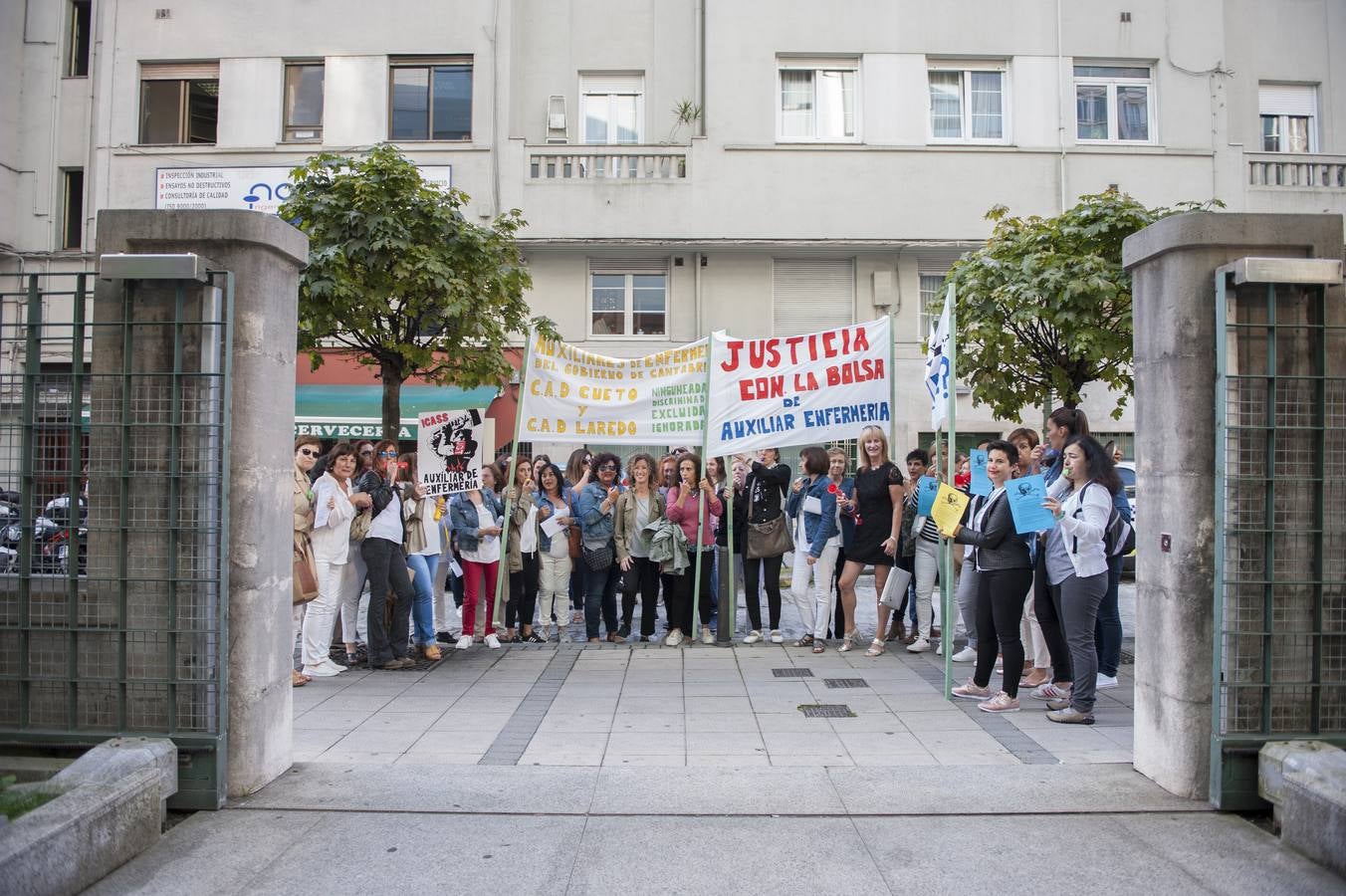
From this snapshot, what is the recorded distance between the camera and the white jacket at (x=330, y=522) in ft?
27.2

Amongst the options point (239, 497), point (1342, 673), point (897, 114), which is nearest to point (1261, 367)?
point (1342, 673)

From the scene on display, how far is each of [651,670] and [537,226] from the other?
12.4m

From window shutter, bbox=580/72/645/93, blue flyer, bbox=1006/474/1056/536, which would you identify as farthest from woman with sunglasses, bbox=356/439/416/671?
window shutter, bbox=580/72/645/93

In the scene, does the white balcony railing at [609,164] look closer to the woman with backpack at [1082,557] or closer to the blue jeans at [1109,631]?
the blue jeans at [1109,631]

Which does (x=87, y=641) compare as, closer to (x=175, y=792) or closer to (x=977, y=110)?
(x=175, y=792)

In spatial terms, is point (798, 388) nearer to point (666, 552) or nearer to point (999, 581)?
point (666, 552)

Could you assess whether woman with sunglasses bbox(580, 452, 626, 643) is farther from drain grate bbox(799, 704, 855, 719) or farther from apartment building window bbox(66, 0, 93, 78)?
apartment building window bbox(66, 0, 93, 78)

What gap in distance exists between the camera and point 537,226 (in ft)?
62.7

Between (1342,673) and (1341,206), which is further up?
(1341,206)

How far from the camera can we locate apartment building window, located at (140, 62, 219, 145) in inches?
776

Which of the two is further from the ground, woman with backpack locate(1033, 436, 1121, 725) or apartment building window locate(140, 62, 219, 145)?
apartment building window locate(140, 62, 219, 145)

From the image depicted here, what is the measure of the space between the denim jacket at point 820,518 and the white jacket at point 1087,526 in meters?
2.99

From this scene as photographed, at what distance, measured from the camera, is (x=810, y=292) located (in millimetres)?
19578

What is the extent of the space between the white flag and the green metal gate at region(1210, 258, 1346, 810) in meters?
2.60
